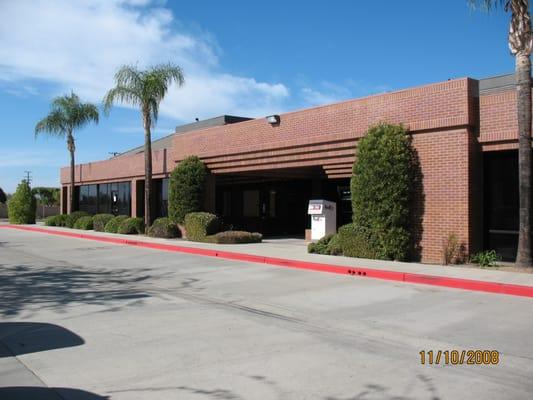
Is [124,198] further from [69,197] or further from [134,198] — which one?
[69,197]

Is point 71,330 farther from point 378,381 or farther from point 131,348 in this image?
point 378,381

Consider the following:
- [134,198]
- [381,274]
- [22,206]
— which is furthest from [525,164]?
[22,206]

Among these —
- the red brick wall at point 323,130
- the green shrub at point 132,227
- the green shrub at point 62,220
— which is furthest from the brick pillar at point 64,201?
the red brick wall at point 323,130

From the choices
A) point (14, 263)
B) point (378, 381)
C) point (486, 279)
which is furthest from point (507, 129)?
point (14, 263)

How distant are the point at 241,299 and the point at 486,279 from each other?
16.8 feet

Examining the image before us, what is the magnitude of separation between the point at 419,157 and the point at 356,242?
296cm

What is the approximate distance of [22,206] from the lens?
1713 inches

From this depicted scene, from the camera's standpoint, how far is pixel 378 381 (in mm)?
5355

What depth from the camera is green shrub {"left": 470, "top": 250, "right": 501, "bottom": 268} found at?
44.4 ft

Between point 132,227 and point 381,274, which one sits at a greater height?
point 132,227

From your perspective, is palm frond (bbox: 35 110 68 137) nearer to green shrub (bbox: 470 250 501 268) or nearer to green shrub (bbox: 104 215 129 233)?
green shrub (bbox: 104 215 129 233)

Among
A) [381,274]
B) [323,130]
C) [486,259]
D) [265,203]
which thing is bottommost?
[381,274]

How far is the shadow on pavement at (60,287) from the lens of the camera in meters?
9.66

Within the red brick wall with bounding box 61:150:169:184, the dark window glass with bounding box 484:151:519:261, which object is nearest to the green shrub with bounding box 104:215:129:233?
the red brick wall with bounding box 61:150:169:184
